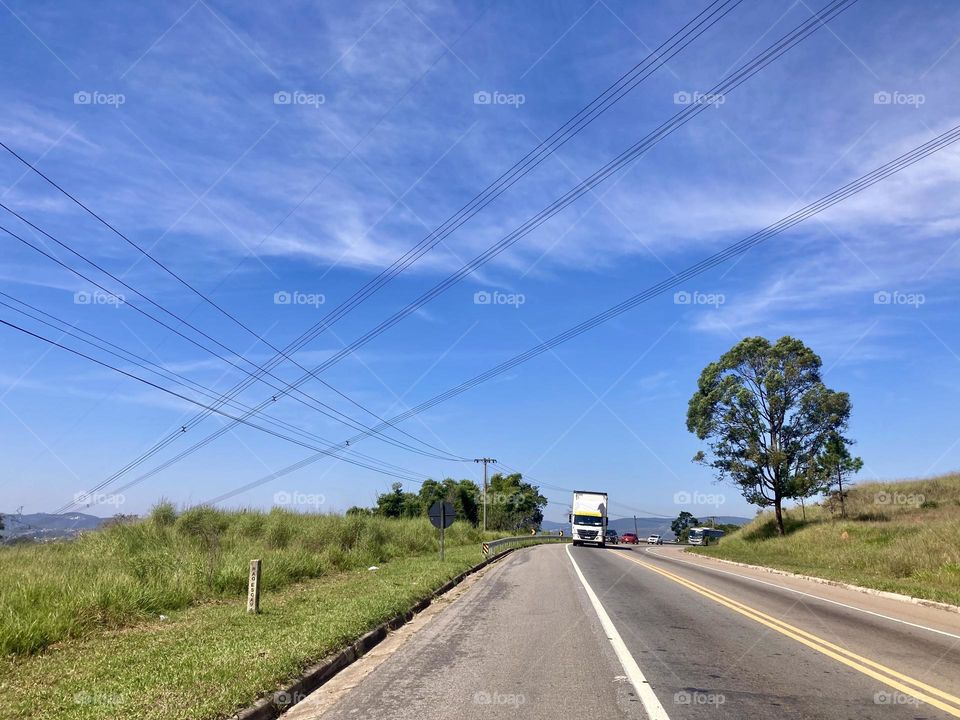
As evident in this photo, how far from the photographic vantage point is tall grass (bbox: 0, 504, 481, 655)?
9953mm

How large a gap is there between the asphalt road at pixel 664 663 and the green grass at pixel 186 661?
82cm

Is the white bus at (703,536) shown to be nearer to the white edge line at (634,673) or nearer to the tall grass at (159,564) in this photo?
the tall grass at (159,564)

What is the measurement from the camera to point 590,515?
44.6 metres

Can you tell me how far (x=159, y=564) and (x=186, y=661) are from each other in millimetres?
8800

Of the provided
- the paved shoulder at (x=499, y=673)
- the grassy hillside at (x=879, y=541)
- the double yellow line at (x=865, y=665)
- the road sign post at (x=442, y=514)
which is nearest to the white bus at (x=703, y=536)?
the grassy hillside at (x=879, y=541)

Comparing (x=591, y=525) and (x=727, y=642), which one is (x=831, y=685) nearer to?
(x=727, y=642)

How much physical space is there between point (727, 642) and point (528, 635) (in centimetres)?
296

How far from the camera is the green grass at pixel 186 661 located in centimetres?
574

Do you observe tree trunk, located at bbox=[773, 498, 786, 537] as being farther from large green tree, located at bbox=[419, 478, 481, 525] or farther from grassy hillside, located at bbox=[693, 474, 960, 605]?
large green tree, located at bbox=[419, 478, 481, 525]

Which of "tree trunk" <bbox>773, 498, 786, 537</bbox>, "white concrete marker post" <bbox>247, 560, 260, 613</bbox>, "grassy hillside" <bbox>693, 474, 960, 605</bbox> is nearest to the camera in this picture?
"white concrete marker post" <bbox>247, 560, 260, 613</bbox>

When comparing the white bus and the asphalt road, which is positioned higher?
the asphalt road

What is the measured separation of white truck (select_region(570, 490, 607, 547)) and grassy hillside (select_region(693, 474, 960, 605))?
6.77 meters

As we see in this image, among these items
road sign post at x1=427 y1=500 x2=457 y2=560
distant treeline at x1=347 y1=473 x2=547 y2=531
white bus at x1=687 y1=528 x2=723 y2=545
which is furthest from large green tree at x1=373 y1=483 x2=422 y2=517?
road sign post at x1=427 y1=500 x2=457 y2=560

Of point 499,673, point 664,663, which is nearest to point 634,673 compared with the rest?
point 664,663
